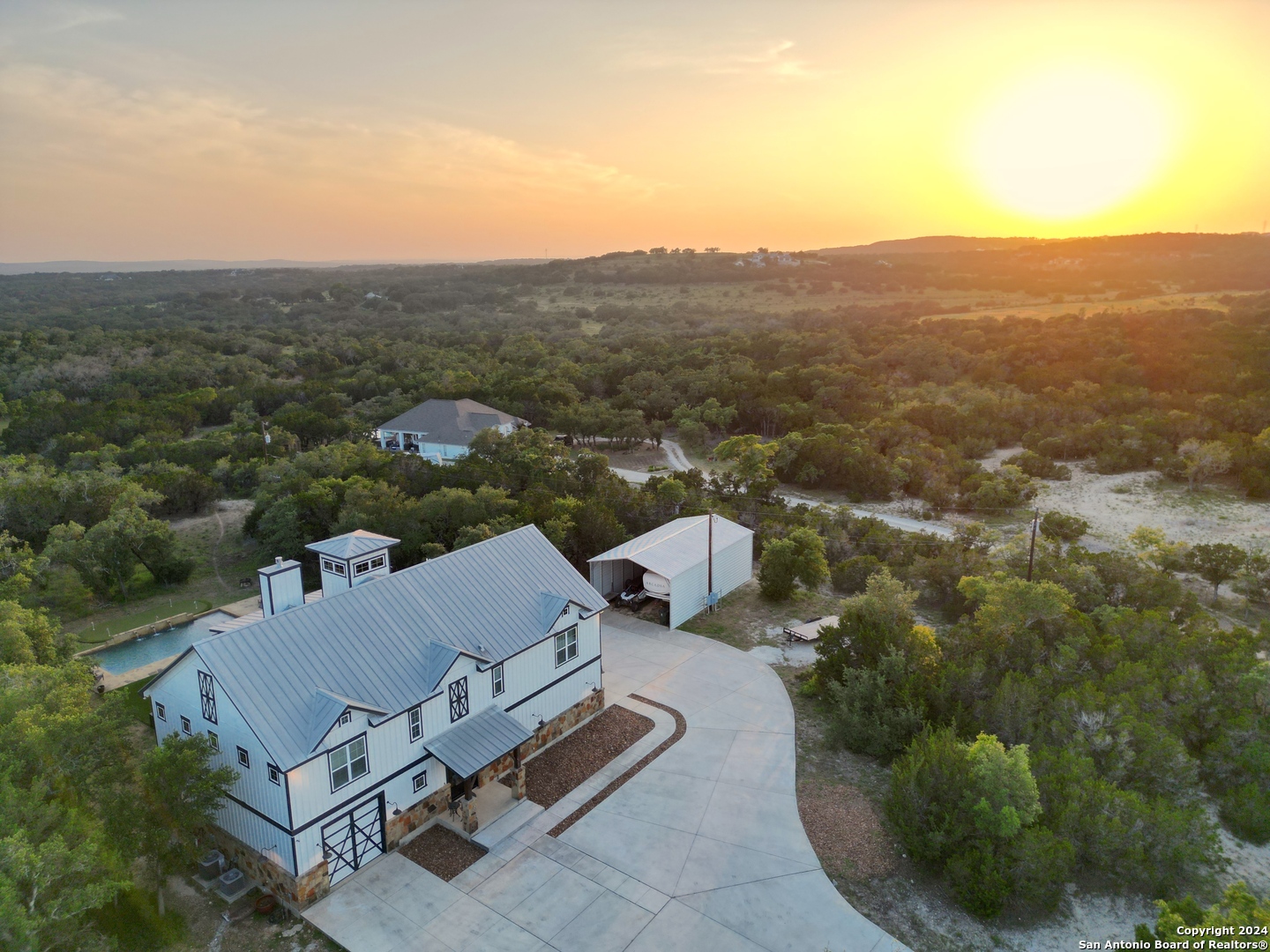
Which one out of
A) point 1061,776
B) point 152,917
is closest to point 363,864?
point 152,917

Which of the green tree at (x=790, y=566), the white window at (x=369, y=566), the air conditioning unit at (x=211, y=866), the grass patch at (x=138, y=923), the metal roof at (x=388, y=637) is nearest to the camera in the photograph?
the grass patch at (x=138, y=923)

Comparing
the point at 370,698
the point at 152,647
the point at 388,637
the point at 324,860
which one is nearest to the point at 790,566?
the point at 388,637

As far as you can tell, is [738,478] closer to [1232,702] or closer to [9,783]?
[1232,702]

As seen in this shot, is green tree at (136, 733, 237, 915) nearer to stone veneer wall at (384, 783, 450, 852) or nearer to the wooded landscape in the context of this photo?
the wooded landscape

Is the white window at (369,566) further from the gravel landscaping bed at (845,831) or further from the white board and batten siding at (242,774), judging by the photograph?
the gravel landscaping bed at (845,831)

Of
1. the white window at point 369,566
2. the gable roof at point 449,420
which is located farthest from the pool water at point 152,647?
the gable roof at point 449,420

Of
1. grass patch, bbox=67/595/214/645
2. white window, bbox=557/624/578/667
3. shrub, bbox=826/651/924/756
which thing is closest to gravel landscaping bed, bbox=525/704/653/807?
white window, bbox=557/624/578/667
